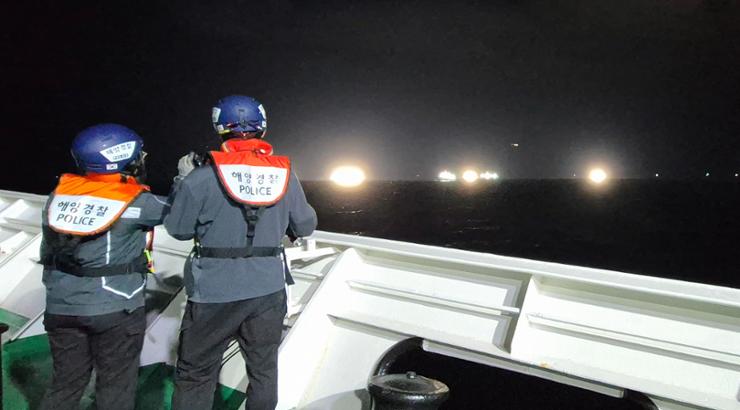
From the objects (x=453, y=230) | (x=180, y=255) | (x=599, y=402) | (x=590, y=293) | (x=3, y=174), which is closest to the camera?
(x=590, y=293)

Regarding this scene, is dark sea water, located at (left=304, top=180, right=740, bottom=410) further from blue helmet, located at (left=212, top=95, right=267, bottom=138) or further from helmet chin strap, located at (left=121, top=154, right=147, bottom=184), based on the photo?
helmet chin strap, located at (left=121, top=154, right=147, bottom=184)

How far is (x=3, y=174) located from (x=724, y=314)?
181 m

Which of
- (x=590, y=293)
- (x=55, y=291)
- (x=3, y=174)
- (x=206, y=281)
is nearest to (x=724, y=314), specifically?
(x=590, y=293)

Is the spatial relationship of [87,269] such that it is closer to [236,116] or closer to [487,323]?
[236,116]

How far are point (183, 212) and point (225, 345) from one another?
810 mm

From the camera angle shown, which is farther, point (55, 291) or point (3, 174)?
point (3, 174)

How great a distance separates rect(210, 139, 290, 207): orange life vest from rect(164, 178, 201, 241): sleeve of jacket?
186 mm

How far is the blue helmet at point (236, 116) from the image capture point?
279cm

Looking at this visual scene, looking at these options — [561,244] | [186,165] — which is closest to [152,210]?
[186,165]

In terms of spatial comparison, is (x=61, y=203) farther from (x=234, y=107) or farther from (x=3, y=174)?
(x=3, y=174)

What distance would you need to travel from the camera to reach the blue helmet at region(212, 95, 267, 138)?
2.79 meters

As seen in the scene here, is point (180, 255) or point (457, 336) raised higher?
point (457, 336)

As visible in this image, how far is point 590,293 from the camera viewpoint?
3395mm

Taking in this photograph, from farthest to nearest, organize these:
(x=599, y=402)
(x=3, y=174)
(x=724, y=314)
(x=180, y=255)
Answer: (x=3, y=174) → (x=180, y=255) → (x=599, y=402) → (x=724, y=314)
